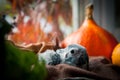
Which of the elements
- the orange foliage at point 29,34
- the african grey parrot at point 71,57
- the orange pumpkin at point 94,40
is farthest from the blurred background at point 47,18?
the african grey parrot at point 71,57

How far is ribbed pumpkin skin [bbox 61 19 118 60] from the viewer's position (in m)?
0.98

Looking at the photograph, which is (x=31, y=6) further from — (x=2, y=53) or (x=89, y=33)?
(x=2, y=53)

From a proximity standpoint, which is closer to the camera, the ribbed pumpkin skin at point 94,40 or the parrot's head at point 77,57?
the parrot's head at point 77,57

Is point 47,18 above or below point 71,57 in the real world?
above

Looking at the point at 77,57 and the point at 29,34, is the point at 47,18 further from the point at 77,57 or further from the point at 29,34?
the point at 77,57

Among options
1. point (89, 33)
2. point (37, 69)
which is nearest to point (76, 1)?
point (89, 33)

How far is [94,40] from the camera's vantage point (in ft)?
3.26

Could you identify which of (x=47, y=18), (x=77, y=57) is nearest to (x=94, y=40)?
(x=77, y=57)

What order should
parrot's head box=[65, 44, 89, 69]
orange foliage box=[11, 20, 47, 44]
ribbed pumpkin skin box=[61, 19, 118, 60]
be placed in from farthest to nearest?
1. orange foliage box=[11, 20, 47, 44]
2. ribbed pumpkin skin box=[61, 19, 118, 60]
3. parrot's head box=[65, 44, 89, 69]

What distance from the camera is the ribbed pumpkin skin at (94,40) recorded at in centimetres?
98

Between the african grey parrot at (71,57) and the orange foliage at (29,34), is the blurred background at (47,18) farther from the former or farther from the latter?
the african grey parrot at (71,57)

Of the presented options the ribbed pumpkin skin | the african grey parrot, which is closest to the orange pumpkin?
the ribbed pumpkin skin

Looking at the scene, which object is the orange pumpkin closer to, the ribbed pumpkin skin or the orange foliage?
the ribbed pumpkin skin

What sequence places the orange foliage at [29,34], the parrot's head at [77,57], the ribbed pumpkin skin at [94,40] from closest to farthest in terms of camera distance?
the parrot's head at [77,57] < the ribbed pumpkin skin at [94,40] < the orange foliage at [29,34]
